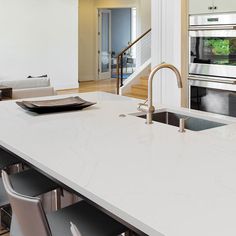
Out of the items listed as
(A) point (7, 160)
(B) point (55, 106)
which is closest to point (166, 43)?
(B) point (55, 106)

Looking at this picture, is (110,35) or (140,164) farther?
(110,35)

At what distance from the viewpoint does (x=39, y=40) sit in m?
10.1

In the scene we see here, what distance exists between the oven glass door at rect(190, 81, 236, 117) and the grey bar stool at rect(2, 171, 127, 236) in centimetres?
296

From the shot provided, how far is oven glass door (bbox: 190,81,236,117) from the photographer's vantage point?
4336 mm

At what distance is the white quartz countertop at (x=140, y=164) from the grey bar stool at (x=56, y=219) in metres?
0.18

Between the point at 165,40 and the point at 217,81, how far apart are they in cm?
90

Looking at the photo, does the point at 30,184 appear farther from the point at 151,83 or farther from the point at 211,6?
the point at 211,6

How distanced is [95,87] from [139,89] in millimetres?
2616

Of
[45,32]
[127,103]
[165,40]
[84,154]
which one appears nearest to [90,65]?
[45,32]

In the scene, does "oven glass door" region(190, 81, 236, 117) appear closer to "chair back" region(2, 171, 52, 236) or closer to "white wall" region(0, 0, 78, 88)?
"chair back" region(2, 171, 52, 236)

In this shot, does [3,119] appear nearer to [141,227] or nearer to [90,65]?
[141,227]

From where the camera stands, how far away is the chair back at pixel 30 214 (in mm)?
1273

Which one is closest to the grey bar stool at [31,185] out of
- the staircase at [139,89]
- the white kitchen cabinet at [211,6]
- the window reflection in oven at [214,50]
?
the window reflection in oven at [214,50]

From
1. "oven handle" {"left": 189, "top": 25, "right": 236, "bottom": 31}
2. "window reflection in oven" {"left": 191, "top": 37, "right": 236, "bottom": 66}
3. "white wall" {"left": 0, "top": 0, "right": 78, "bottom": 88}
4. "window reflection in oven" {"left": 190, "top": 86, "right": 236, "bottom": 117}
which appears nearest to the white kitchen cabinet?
"oven handle" {"left": 189, "top": 25, "right": 236, "bottom": 31}
